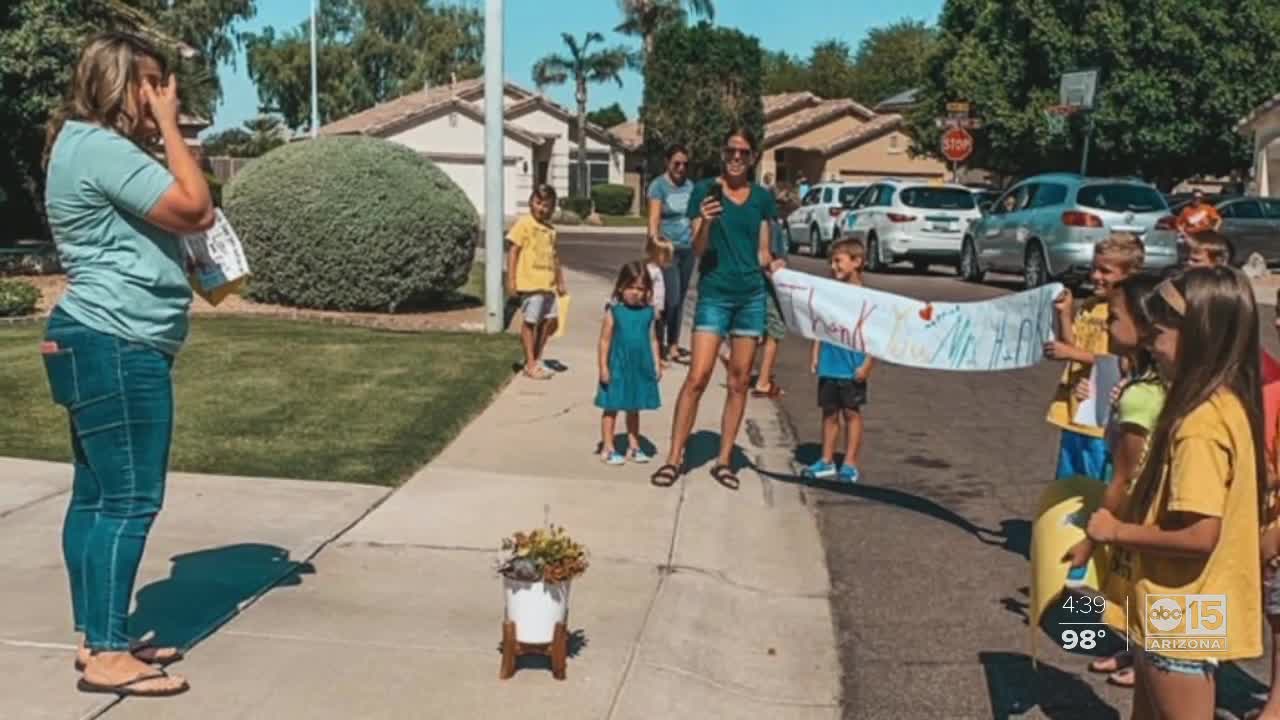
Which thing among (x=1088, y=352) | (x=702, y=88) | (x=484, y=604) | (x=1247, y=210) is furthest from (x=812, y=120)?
(x=484, y=604)

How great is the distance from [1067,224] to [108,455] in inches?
709

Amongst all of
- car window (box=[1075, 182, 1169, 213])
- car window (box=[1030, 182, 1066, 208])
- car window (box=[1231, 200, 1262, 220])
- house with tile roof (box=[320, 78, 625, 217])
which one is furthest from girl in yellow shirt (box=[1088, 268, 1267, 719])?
house with tile roof (box=[320, 78, 625, 217])

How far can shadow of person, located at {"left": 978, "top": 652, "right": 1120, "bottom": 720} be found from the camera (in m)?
4.85

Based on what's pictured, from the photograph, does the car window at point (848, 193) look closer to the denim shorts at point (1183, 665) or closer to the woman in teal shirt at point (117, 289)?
the woman in teal shirt at point (117, 289)

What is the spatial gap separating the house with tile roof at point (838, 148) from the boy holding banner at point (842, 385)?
2126 inches

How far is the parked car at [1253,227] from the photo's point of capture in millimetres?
26734

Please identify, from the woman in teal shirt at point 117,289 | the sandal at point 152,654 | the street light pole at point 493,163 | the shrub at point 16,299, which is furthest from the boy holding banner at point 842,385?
the shrub at point 16,299

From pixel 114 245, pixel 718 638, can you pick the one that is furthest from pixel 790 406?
pixel 114 245

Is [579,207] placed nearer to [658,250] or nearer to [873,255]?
[873,255]

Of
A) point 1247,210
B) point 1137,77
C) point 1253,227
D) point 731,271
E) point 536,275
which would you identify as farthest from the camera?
point 1137,77

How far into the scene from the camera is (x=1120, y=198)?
20.9 metres

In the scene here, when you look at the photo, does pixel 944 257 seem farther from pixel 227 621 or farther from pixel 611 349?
pixel 227 621

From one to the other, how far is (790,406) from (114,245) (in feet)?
25.2

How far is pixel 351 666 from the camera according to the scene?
4770 millimetres
